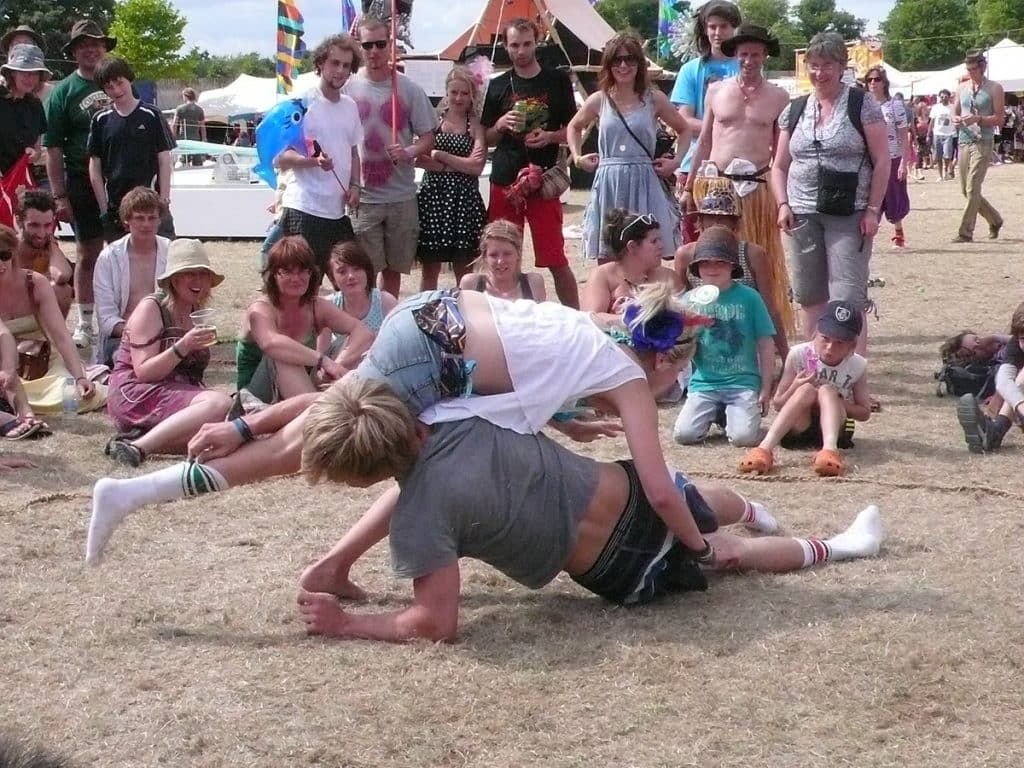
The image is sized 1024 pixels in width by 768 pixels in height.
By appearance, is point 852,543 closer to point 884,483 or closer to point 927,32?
point 884,483

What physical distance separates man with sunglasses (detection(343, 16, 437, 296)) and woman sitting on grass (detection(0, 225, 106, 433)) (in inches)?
72.4

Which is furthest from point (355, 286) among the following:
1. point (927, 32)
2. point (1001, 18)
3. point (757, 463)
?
point (927, 32)

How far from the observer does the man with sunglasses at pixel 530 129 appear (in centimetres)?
765

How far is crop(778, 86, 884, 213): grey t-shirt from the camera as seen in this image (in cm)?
638

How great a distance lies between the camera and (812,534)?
15.1ft

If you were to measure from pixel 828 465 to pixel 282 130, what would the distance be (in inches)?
154

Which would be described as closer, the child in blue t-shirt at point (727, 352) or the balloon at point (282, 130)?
the child in blue t-shirt at point (727, 352)

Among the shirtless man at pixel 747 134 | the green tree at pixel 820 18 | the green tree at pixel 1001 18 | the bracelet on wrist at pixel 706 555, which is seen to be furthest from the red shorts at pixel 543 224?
the green tree at pixel 820 18

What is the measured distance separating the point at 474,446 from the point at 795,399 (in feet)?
8.55

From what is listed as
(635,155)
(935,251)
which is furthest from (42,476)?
(935,251)

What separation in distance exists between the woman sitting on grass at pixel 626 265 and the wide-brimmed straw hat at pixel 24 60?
408 centimetres

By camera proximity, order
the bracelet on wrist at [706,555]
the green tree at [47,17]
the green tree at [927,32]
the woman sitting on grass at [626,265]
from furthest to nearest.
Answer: the green tree at [927,32], the green tree at [47,17], the woman sitting on grass at [626,265], the bracelet on wrist at [706,555]

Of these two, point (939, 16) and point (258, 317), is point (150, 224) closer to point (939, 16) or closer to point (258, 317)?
point (258, 317)

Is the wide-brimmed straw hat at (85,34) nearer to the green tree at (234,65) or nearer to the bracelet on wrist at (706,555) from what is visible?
the bracelet on wrist at (706,555)
